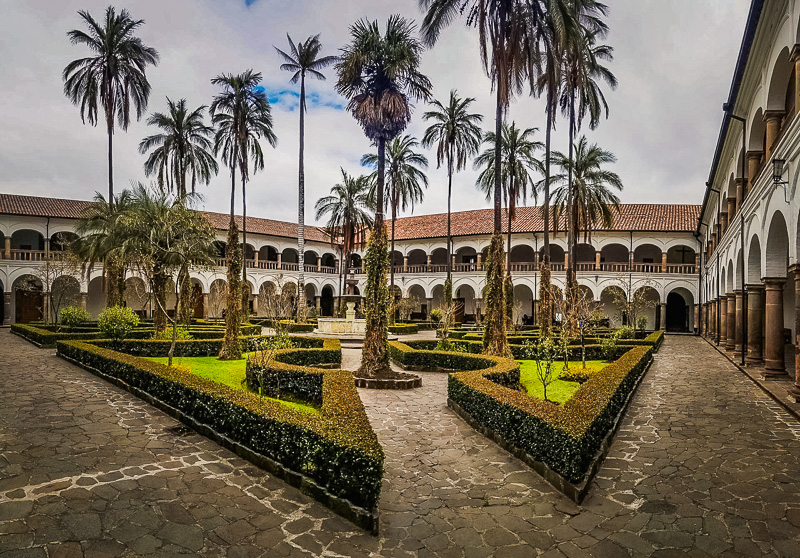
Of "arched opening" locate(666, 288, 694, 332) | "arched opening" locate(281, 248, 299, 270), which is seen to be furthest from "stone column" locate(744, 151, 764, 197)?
"arched opening" locate(281, 248, 299, 270)

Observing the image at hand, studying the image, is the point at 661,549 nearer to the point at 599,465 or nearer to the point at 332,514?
the point at 599,465

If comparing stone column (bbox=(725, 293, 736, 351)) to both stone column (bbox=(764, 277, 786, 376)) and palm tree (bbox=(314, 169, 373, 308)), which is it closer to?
stone column (bbox=(764, 277, 786, 376))

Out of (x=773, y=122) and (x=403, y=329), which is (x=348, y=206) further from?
(x=773, y=122)

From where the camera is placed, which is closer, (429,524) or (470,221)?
(429,524)

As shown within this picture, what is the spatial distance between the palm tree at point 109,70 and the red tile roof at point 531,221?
22.2 m

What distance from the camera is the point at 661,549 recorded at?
445 centimetres

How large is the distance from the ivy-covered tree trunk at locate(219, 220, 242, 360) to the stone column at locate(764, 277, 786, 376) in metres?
13.9

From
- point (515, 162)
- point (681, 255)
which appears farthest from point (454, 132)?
point (681, 255)

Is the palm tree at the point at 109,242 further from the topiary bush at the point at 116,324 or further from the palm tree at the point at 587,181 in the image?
the palm tree at the point at 587,181

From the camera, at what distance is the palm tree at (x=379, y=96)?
1276cm

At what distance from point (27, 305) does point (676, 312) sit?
140 ft

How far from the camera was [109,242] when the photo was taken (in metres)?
20.9

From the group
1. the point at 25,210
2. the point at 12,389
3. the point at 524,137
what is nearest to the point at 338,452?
the point at 12,389

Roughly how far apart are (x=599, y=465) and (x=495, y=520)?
7.13 ft
